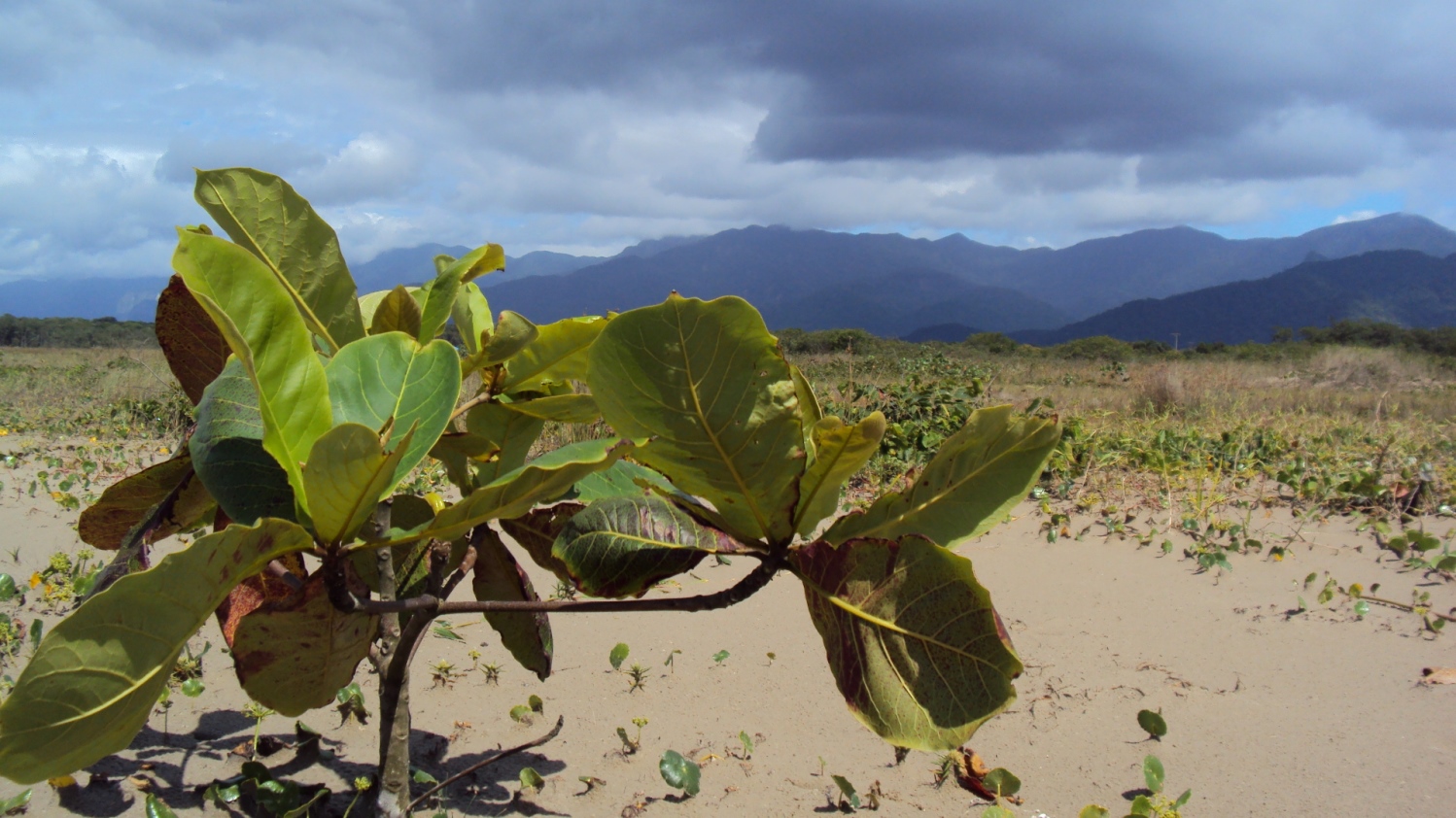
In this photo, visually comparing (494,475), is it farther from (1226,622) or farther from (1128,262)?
(1128,262)

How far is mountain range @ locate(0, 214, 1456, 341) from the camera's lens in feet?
489

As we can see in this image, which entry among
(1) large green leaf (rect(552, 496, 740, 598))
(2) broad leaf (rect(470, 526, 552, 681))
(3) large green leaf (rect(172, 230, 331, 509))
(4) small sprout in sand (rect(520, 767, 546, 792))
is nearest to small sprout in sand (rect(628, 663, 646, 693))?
(4) small sprout in sand (rect(520, 767, 546, 792))

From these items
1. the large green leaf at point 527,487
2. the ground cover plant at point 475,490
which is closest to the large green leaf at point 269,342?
the ground cover plant at point 475,490

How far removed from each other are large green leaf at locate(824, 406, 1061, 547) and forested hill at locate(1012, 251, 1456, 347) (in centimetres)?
11341

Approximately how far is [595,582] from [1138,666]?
2.03 metres

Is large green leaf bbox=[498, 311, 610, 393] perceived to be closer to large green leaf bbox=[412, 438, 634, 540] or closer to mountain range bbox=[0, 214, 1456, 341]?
large green leaf bbox=[412, 438, 634, 540]

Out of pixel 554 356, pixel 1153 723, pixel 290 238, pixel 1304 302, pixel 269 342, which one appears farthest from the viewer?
pixel 1304 302

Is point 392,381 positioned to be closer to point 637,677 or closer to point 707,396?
point 707,396

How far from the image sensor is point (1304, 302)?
105062mm

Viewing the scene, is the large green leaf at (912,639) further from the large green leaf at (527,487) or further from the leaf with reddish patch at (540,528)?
the leaf with reddish patch at (540,528)

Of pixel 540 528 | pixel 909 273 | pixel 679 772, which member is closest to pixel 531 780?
pixel 679 772

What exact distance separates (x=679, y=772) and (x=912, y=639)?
3.52ft

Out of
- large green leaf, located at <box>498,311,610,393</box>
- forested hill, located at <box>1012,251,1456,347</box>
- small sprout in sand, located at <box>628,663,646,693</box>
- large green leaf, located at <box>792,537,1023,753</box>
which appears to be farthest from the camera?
forested hill, located at <box>1012,251,1456,347</box>

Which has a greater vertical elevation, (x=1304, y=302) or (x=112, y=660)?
(x=1304, y=302)
